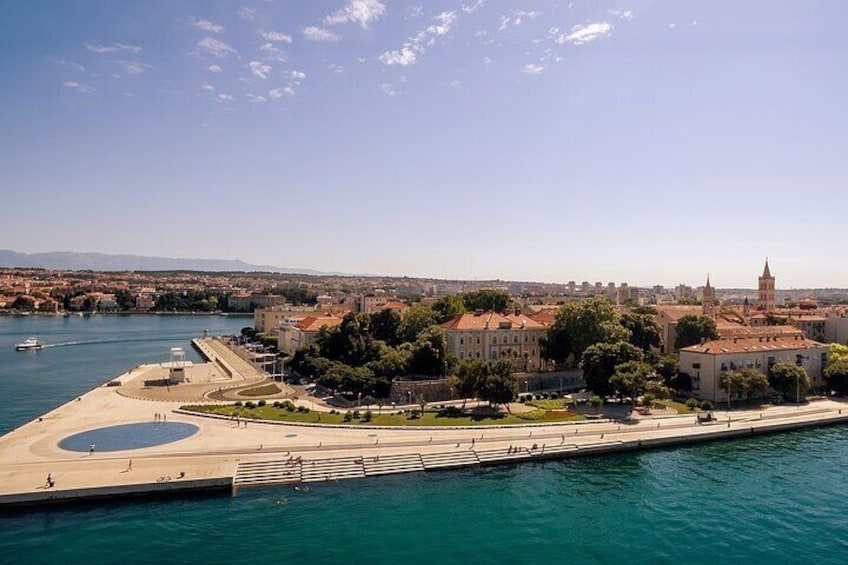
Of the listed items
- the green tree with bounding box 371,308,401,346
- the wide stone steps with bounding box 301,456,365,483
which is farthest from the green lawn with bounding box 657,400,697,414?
the green tree with bounding box 371,308,401,346

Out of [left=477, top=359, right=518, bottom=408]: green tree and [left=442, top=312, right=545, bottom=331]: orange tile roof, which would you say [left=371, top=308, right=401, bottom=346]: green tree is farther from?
[left=477, top=359, right=518, bottom=408]: green tree

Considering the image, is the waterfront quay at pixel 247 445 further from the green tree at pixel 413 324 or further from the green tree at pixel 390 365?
the green tree at pixel 413 324

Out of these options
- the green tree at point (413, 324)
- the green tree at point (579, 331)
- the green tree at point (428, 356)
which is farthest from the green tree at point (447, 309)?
the green tree at point (428, 356)

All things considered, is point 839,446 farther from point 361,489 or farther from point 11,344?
point 11,344

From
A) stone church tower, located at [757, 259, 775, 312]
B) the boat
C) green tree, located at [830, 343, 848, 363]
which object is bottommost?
the boat

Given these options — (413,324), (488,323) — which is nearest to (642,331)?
(488,323)

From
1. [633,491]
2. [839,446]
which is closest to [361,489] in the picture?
[633,491]

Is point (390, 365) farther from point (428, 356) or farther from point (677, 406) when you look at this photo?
point (677, 406)
